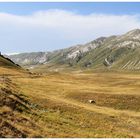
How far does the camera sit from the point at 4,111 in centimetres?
3672

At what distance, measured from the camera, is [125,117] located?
200ft

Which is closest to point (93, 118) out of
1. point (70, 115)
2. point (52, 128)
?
point (70, 115)

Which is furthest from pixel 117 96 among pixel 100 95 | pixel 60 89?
pixel 60 89

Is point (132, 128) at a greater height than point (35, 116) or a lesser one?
lesser

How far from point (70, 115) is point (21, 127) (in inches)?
738

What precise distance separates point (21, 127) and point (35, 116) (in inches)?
376

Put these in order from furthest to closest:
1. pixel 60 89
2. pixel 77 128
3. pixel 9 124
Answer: pixel 60 89, pixel 77 128, pixel 9 124

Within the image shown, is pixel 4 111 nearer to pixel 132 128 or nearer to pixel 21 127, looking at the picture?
pixel 21 127

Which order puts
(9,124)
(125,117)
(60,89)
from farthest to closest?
(60,89) < (125,117) < (9,124)

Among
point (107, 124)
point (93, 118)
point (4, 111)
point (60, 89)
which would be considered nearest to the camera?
point (4, 111)

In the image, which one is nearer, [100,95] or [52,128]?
[52,128]

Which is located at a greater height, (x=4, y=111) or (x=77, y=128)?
(x=4, y=111)

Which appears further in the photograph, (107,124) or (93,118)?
(93,118)

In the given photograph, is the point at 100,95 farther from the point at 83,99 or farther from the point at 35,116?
the point at 35,116
